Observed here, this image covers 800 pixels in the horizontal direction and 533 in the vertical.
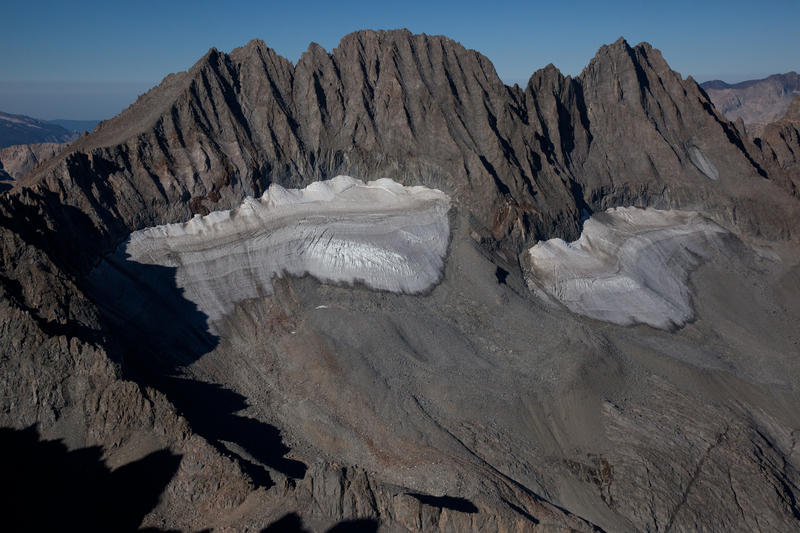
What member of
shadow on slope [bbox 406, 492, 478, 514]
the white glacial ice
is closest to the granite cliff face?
shadow on slope [bbox 406, 492, 478, 514]

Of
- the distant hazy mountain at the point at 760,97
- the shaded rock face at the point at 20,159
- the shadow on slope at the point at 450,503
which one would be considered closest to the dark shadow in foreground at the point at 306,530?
the shadow on slope at the point at 450,503

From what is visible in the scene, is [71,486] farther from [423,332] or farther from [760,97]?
[760,97]

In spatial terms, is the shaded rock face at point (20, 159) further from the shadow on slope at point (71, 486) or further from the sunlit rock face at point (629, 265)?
the shadow on slope at point (71, 486)

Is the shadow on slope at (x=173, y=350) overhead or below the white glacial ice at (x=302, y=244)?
below

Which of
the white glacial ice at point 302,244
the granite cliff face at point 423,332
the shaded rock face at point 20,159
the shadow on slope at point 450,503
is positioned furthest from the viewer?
the shaded rock face at point 20,159

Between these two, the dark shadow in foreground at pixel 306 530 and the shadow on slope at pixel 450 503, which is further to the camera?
the shadow on slope at pixel 450 503

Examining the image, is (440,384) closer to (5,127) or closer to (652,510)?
(652,510)

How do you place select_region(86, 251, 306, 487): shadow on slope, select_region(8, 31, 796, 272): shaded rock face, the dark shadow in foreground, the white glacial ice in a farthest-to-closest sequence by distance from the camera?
select_region(8, 31, 796, 272): shaded rock face
the white glacial ice
select_region(86, 251, 306, 487): shadow on slope
the dark shadow in foreground

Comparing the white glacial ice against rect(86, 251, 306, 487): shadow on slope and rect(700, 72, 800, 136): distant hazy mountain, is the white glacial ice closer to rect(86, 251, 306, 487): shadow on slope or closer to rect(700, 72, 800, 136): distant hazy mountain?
rect(86, 251, 306, 487): shadow on slope
